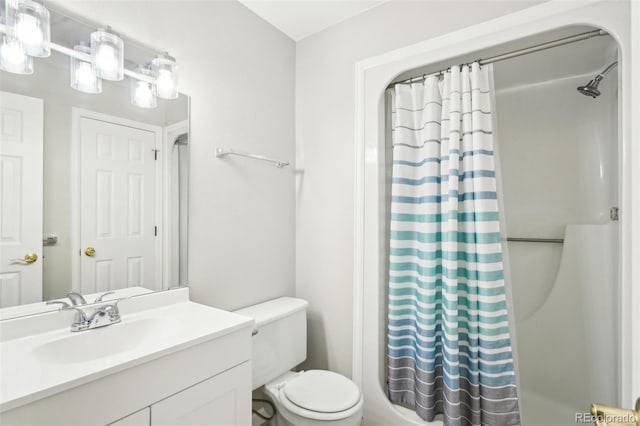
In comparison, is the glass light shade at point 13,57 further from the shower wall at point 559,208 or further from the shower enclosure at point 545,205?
the shower wall at point 559,208

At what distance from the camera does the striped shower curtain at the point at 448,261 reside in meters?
1.40

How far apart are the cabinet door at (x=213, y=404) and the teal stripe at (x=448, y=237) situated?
3.20 ft

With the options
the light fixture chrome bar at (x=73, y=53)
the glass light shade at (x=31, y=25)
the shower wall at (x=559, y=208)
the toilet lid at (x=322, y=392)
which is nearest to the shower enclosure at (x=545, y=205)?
the shower wall at (x=559, y=208)

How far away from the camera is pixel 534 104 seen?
2.05m

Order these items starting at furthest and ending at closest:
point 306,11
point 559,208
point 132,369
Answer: point 559,208 < point 306,11 < point 132,369

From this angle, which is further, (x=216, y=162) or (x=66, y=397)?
(x=216, y=162)

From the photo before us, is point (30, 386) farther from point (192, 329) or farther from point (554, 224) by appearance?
point (554, 224)

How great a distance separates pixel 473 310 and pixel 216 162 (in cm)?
146

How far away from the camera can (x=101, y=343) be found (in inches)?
42.9

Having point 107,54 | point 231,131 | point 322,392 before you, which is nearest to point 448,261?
point 322,392

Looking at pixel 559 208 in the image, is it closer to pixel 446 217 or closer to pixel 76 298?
pixel 446 217

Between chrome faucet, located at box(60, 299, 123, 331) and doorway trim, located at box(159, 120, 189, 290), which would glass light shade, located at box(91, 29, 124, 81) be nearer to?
doorway trim, located at box(159, 120, 189, 290)

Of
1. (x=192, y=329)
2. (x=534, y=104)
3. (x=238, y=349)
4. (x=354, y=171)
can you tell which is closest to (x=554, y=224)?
(x=534, y=104)

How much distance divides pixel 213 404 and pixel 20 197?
0.95 meters
